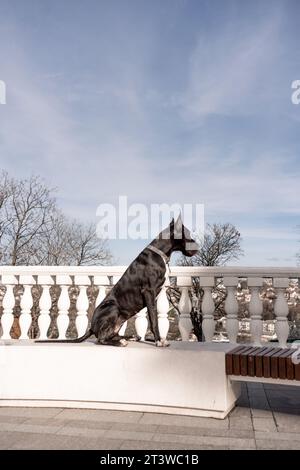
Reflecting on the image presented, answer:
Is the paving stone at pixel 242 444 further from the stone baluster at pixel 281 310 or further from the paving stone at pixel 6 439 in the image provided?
the stone baluster at pixel 281 310

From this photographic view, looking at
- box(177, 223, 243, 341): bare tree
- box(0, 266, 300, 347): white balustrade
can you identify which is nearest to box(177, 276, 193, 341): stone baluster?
box(0, 266, 300, 347): white balustrade

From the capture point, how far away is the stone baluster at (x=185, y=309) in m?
5.06

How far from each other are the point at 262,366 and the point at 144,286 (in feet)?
4.38

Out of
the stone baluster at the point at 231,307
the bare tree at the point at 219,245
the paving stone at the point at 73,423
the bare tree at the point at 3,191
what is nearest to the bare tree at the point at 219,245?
the bare tree at the point at 219,245

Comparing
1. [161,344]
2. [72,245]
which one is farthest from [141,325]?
[72,245]

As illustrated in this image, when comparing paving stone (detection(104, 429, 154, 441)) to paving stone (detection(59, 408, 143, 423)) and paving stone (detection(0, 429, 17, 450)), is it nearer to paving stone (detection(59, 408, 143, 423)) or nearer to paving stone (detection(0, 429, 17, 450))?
paving stone (detection(59, 408, 143, 423))

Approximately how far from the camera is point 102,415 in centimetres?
408

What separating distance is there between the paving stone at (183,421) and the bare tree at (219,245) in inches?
779

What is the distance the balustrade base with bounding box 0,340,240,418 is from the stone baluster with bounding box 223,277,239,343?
2.00 ft

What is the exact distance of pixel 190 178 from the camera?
59.6 ft

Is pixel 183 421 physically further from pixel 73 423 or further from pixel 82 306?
pixel 82 306

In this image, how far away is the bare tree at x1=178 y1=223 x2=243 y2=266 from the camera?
24531mm

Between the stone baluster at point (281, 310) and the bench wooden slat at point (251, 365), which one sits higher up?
the stone baluster at point (281, 310)
